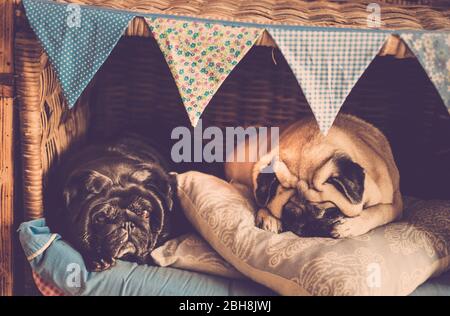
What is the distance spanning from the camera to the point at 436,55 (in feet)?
5.31

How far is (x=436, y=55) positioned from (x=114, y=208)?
1016mm

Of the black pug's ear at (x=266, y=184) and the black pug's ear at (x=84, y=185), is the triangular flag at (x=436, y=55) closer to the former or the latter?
the black pug's ear at (x=266, y=184)

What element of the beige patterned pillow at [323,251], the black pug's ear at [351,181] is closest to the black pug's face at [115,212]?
the beige patterned pillow at [323,251]

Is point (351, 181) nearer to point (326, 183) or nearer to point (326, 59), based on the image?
point (326, 183)

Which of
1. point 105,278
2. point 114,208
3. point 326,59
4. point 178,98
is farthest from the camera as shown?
point 178,98

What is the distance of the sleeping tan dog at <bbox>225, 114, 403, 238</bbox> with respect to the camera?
180cm

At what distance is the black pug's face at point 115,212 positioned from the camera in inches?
71.8

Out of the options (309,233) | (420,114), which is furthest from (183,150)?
(420,114)

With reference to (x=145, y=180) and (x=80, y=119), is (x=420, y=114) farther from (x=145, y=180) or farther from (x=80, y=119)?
(x=80, y=119)

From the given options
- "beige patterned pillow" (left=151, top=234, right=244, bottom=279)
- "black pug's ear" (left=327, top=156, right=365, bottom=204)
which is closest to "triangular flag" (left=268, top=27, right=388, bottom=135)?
"black pug's ear" (left=327, top=156, right=365, bottom=204)

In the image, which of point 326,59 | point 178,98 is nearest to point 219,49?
point 326,59

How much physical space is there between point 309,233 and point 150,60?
0.94 metres

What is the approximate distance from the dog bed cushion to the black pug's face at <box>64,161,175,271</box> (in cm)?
4

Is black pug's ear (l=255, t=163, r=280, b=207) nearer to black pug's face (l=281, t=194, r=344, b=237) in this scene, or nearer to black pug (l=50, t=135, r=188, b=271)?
black pug's face (l=281, t=194, r=344, b=237)
